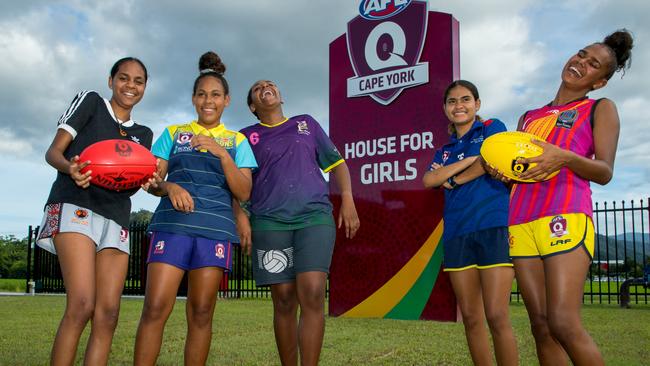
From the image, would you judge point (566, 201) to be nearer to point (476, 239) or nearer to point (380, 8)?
point (476, 239)

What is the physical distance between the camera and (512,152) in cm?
326

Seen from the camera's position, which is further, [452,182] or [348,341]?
[348,341]

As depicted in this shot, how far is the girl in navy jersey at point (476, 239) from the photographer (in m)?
3.80

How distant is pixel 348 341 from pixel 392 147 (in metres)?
4.12

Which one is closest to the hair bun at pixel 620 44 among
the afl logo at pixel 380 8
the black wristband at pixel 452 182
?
the black wristband at pixel 452 182

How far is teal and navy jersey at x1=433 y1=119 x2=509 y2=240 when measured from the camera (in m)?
3.93

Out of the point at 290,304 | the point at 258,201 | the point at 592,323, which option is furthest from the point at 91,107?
the point at 592,323

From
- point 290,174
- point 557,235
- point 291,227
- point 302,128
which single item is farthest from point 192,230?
point 557,235

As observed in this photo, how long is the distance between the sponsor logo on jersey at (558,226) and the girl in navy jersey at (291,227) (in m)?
1.50

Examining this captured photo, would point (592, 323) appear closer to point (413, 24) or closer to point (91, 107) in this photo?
point (413, 24)

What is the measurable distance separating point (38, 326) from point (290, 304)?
6.33 m

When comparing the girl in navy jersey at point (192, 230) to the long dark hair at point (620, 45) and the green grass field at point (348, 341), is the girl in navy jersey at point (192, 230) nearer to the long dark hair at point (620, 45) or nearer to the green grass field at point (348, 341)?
the green grass field at point (348, 341)

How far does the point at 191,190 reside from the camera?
3.81 metres

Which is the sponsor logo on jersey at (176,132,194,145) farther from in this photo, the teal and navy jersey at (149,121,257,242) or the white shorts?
the white shorts
